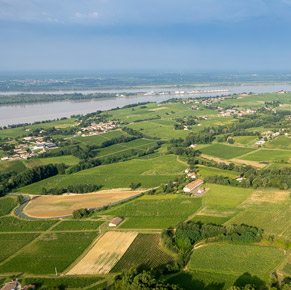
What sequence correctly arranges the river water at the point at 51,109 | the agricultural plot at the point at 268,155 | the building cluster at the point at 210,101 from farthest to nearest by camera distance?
1. the building cluster at the point at 210,101
2. the river water at the point at 51,109
3. the agricultural plot at the point at 268,155

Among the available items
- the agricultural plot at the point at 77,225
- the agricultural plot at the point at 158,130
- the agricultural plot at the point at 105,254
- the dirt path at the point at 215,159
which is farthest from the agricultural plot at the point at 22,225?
the agricultural plot at the point at 158,130

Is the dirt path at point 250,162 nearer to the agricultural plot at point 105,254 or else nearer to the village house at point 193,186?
the village house at point 193,186

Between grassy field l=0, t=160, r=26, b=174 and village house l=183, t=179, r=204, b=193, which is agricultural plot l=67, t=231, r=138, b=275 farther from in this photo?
grassy field l=0, t=160, r=26, b=174

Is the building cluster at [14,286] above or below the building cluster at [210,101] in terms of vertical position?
below

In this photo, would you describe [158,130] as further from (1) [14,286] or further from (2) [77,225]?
(1) [14,286]

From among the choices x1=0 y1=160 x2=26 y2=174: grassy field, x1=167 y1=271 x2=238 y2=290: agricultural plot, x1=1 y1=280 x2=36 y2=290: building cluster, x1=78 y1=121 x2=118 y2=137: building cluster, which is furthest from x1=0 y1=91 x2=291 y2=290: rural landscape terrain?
x1=78 y1=121 x2=118 y2=137: building cluster

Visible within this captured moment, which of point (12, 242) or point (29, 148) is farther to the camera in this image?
point (29, 148)

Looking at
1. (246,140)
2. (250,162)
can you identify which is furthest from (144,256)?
(246,140)
